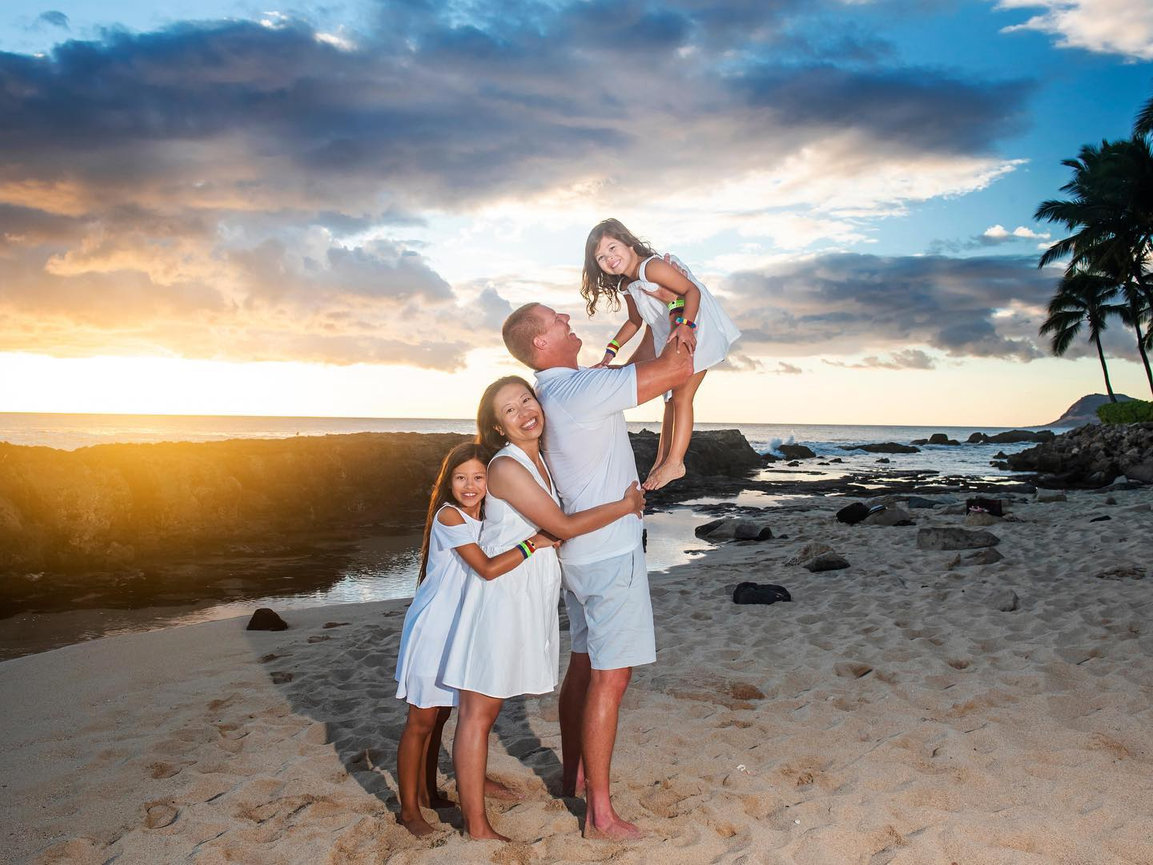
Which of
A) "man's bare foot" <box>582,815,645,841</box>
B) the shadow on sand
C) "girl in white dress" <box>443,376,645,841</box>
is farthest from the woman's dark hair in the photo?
the shadow on sand

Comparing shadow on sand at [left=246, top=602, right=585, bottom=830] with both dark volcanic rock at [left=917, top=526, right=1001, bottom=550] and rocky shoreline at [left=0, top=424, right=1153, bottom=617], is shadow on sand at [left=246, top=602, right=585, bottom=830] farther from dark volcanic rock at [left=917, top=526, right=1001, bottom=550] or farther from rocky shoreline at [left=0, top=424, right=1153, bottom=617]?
dark volcanic rock at [left=917, top=526, right=1001, bottom=550]

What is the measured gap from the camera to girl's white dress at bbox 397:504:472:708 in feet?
10.9

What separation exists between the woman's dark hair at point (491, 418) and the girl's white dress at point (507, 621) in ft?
0.27

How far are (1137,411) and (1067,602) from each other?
28624 millimetres

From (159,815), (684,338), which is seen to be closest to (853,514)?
(684,338)

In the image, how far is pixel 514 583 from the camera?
3.29 m

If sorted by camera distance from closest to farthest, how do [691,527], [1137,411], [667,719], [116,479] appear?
[667,719] < [116,479] < [691,527] < [1137,411]

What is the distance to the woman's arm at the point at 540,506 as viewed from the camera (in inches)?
124

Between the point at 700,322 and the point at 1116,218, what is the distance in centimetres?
3529

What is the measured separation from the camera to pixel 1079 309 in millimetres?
38250

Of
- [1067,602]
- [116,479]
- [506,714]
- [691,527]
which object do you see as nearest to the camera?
[506,714]

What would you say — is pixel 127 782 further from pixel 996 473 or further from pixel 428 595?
pixel 996 473

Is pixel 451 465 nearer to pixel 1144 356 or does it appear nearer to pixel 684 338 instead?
pixel 684 338

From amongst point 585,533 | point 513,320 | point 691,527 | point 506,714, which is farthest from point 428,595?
point 691,527
